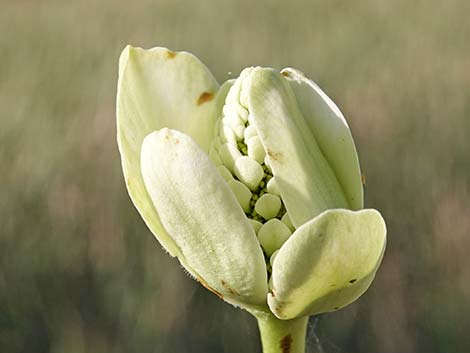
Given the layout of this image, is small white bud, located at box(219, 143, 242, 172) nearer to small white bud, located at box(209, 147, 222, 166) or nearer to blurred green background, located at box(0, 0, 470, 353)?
small white bud, located at box(209, 147, 222, 166)

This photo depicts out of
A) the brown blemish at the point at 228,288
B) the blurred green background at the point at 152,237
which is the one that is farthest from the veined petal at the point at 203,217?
the blurred green background at the point at 152,237

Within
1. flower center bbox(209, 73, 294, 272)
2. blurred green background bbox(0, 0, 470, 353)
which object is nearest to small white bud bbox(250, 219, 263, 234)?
flower center bbox(209, 73, 294, 272)

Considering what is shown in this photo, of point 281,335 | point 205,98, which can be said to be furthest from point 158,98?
point 281,335

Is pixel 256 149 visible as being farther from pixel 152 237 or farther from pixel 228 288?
pixel 152 237

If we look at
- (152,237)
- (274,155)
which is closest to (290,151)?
(274,155)

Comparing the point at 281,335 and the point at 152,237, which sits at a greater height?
the point at 281,335

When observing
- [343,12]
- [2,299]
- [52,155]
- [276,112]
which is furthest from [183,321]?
[276,112]

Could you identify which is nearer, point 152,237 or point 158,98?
point 158,98
